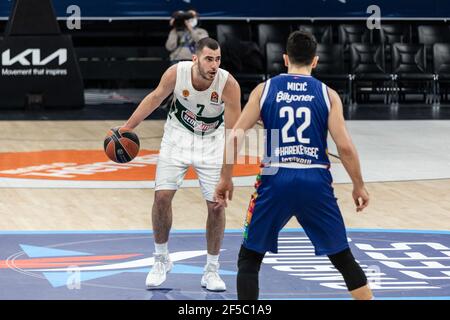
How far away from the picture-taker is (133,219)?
10.8m

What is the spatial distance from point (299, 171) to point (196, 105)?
69.0 inches

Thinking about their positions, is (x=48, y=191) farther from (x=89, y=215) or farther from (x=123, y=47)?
(x=123, y=47)

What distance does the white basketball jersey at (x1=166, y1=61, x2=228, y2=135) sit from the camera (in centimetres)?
823

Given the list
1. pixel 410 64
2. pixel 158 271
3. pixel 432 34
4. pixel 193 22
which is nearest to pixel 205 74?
pixel 158 271

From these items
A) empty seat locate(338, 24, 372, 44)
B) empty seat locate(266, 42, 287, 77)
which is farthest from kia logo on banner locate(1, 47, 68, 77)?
empty seat locate(338, 24, 372, 44)

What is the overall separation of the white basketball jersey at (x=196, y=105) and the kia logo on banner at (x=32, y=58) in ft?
38.0

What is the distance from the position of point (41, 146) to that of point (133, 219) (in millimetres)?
5360

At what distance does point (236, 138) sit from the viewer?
684 centimetres

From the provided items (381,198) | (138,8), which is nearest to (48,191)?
(381,198)

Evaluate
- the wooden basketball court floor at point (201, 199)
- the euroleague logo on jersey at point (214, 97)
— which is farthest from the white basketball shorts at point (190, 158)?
the wooden basketball court floor at point (201, 199)

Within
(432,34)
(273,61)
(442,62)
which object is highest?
(432,34)

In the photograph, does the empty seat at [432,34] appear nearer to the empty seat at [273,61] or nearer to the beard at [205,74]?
the empty seat at [273,61]

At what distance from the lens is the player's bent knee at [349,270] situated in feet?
21.9

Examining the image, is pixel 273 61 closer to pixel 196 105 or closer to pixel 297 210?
pixel 196 105
